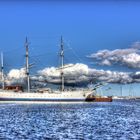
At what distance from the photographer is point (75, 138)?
238ft

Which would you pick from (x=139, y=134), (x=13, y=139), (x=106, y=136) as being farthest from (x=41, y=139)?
(x=139, y=134)

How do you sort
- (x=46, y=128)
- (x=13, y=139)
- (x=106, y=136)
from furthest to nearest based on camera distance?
(x=46, y=128)
(x=106, y=136)
(x=13, y=139)

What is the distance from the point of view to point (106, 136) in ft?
246

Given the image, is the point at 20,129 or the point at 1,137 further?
the point at 20,129

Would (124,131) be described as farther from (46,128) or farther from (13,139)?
(13,139)

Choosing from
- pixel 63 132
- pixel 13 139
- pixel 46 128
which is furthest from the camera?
pixel 46 128

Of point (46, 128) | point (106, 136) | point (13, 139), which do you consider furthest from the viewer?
point (46, 128)

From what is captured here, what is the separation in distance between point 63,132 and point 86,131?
3544 mm

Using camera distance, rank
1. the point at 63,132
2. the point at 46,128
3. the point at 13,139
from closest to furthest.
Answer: the point at 13,139, the point at 63,132, the point at 46,128

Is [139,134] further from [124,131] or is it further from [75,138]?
[75,138]

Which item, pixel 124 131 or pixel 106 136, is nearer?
pixel 106 136

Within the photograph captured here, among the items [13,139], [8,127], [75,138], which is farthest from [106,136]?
[8,127]

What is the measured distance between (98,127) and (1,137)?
21.5 metres

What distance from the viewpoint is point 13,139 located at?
7031 centimetres
